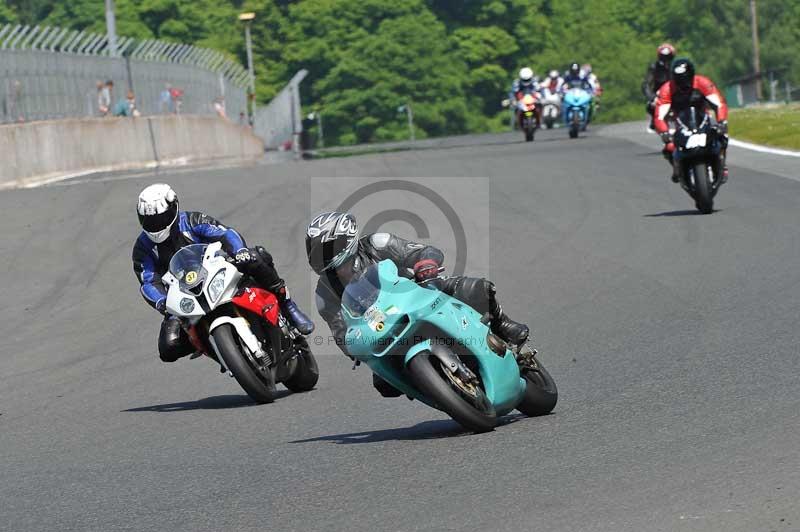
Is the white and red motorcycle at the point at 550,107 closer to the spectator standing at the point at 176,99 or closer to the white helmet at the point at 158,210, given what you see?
the spectator standing at the point at 176,99

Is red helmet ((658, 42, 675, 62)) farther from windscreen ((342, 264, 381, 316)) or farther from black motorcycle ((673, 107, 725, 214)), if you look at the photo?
windscreen ((342, 264, 381, 316))

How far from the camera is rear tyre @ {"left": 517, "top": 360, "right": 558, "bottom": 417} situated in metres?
7.62

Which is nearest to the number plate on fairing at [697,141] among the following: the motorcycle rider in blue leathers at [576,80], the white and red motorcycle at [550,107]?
the motorcycle rider in blue leathers at [576,80]

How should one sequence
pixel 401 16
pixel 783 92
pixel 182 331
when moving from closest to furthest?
1. pixel 182 331
2. pixel 783 92
3. pixel 401 16

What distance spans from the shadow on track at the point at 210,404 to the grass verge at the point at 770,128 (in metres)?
17.4

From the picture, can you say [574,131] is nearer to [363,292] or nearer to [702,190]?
[702,190]

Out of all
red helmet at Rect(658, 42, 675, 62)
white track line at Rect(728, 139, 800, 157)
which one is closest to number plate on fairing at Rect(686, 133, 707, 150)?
white track line at Rect(728, 139, 800, 157)

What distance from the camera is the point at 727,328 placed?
1012 centimetres

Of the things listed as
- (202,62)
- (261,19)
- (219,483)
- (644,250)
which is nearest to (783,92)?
(202,62)

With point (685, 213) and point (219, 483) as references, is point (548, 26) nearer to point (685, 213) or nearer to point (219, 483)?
point (685, 213)

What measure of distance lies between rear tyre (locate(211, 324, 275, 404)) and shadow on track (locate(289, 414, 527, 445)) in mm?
1283

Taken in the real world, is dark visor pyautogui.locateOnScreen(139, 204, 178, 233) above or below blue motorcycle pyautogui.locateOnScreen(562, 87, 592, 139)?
below

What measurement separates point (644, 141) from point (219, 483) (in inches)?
994

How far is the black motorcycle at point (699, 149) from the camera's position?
16.3 meters
